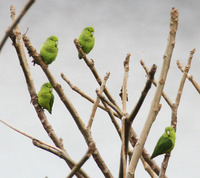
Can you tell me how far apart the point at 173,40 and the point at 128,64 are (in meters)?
0.61

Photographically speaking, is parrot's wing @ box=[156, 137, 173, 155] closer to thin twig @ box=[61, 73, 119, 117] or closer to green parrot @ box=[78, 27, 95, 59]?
thin twig @ box=[61, 73, 119, 117]

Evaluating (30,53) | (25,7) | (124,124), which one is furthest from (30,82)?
(25,7)

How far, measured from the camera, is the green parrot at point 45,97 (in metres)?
2.53

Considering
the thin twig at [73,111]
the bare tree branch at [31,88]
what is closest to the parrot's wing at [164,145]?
the thin twig at [73,111]

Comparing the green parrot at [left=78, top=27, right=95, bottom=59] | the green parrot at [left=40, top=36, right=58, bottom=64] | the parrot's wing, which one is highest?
the green parrot at [left=78, top=27, right=95, bottom=59]

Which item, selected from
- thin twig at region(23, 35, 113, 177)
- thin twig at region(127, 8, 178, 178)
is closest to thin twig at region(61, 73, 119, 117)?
thin twig at region(23, 35, 113, 177)

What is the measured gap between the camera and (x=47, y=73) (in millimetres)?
2111

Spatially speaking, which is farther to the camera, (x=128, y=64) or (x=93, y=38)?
(x=93, y=38)

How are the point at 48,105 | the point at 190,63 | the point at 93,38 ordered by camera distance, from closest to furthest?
the point at 190,63, the point at 48,105, the point at 93,38

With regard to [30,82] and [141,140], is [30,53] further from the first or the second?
[141,140]

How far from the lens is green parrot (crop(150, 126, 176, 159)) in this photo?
2280 mm

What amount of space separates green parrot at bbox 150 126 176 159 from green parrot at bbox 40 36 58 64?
0.97 metres

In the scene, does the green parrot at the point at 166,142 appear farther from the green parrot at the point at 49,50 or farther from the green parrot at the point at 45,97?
the green parrot at the point at 49,50

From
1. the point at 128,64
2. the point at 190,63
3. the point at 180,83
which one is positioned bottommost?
the point at 128,64
